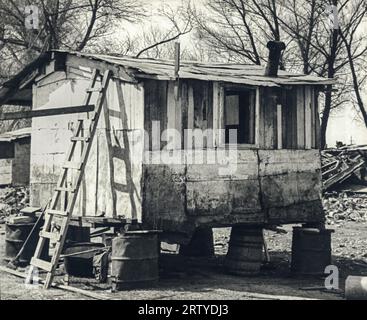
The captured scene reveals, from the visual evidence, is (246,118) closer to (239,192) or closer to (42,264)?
(239,192)

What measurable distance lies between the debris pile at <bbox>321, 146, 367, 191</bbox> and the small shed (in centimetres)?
1170

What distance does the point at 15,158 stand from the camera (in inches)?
904

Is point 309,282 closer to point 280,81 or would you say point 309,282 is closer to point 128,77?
point 280,81

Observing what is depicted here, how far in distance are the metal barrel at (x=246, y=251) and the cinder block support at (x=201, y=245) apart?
255 cm

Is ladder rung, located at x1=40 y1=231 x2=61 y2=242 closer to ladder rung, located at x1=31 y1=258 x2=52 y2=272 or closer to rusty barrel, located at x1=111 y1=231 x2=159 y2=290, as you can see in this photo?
ladder rung, located at x1=31 y1=258 x2=52 y2=272

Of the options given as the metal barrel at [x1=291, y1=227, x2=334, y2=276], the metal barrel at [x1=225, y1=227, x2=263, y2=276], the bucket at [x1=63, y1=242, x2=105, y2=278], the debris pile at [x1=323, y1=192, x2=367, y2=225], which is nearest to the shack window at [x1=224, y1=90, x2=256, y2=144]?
the metal barrel at [x1=225, y1=227, x2=263, y2=276]

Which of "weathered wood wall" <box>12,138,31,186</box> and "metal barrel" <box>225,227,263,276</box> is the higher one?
"weathered wood wall" <box>12,138,31,186</box>

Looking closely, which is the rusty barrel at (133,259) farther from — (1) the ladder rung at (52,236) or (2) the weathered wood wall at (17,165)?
(2) the weathered wood wall at (17,165)

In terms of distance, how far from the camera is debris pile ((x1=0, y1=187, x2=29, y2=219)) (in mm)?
23098

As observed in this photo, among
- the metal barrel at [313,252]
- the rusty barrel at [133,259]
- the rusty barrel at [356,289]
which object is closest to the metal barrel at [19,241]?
the rusty barrel at [133,259]

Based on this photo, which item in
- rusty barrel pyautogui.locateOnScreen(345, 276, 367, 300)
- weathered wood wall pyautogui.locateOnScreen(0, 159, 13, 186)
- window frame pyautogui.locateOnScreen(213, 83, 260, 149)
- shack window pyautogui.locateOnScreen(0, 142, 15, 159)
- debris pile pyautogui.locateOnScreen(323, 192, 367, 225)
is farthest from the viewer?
weathered wood wall pyautogui.locateOnScreen(0, 159, 13, 186)

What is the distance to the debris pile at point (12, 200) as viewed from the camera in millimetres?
23098

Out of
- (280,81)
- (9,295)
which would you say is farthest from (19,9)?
(9,295)
